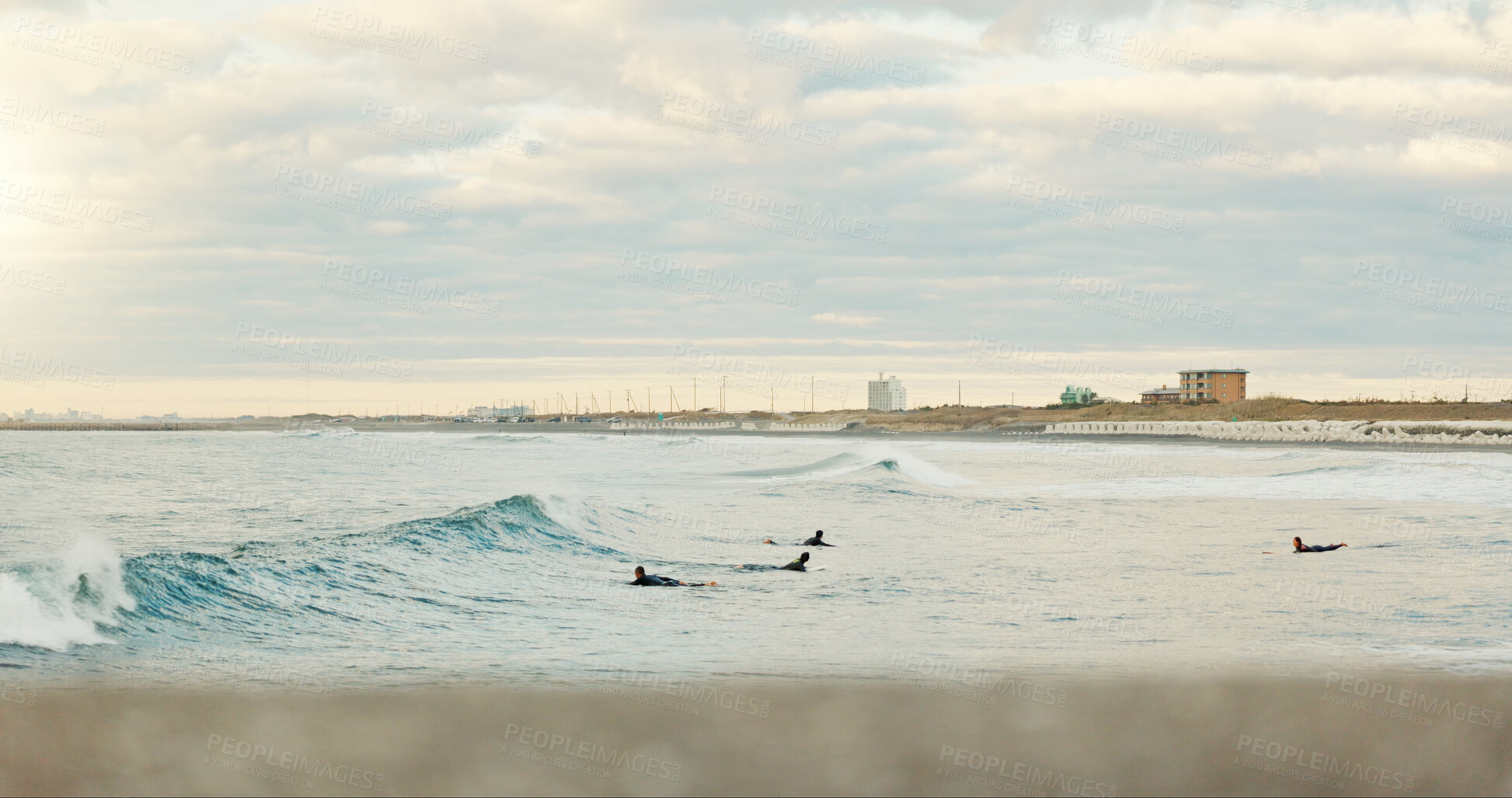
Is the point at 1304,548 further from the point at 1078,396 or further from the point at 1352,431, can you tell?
the point at 1078,396

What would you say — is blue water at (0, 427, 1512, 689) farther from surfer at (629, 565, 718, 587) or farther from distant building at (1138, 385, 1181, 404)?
distant building at (1138, 385, 1181, 404)

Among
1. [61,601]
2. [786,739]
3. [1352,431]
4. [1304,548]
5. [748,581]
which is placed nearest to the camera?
[786,739]

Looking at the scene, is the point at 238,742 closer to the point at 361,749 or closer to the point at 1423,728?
the point at 361,749

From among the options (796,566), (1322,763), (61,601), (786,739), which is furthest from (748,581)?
(1322,763)

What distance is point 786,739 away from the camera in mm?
6582

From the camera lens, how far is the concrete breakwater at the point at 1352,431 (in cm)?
5269

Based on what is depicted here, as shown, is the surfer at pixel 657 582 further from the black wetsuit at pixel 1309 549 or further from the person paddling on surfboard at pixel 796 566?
the black wetsuit at pixel 1309 549

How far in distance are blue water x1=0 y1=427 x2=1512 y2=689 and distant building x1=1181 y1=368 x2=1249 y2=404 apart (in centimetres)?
9623

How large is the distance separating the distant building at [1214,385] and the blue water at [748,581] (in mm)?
96229

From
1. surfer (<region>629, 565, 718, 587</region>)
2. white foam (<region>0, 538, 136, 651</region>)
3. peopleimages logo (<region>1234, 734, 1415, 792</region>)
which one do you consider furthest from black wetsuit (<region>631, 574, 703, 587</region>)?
peopleimages logo (<region>1234, 734, 1415, 792</region>)

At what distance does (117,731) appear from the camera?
676cm

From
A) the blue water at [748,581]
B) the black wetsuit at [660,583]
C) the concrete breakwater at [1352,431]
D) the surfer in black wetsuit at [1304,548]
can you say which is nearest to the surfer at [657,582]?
the black wetsuit at [660,583]

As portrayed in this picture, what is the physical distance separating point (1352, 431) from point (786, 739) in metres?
66.9

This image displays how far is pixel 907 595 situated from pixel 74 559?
33.7 feet
